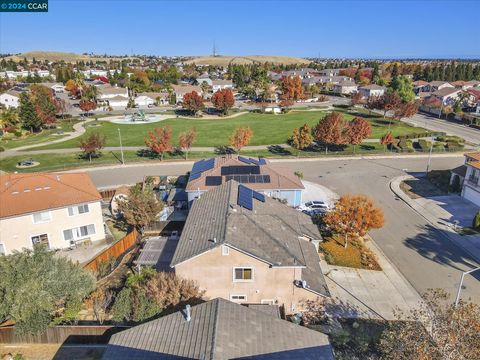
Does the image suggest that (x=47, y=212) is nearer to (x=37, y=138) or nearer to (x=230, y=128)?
(x=37, y=138)

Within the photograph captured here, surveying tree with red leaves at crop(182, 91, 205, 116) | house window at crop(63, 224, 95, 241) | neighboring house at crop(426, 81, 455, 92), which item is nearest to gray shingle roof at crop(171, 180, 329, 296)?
house window at crop(63, 224, 95, 241)

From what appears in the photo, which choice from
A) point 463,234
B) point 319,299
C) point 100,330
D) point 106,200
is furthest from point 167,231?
point 463,234

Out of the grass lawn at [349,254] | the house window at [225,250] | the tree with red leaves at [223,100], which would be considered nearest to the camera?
the house window at [225,250]

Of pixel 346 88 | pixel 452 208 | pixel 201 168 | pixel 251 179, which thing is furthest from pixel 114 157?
pixel 346 88

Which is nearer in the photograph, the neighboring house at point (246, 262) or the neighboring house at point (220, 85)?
the neighboring house at point (246, 262)

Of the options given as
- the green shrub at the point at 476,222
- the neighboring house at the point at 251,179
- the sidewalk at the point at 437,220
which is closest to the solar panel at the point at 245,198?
the neighboring house at the point at 251,179

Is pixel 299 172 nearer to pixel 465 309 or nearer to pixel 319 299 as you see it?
pixel 319 299

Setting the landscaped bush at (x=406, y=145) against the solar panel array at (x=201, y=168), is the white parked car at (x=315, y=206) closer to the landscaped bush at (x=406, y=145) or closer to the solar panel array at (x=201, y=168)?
the solar panel array at (x=201, y=168)
